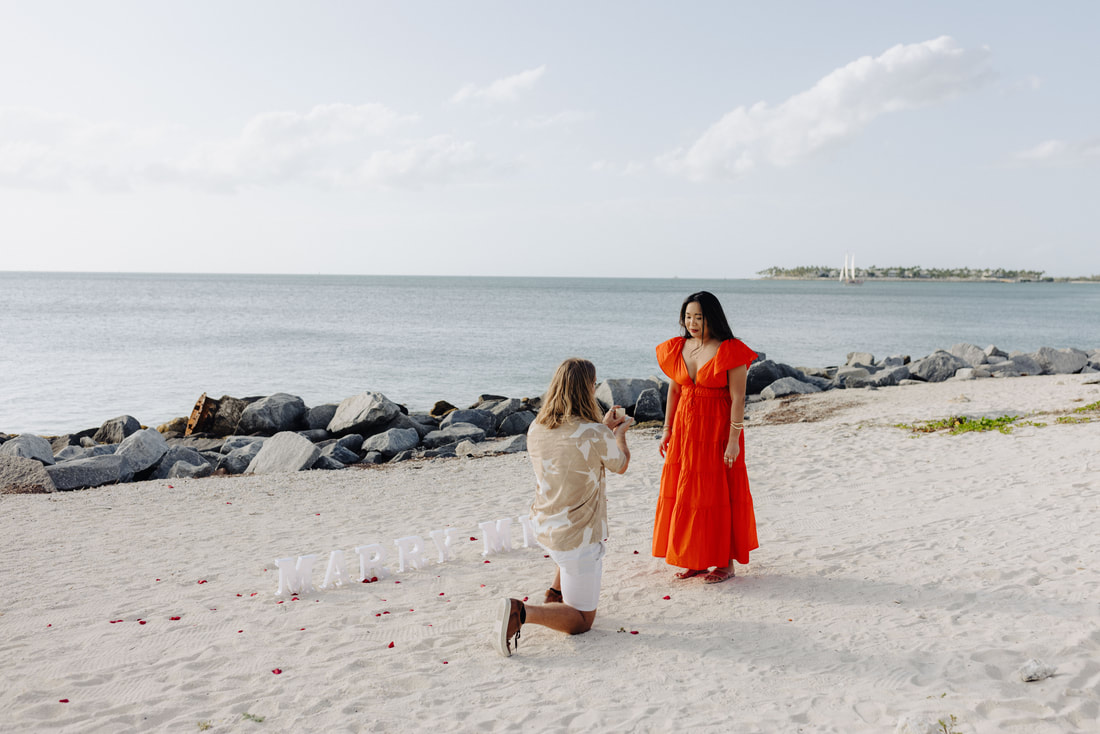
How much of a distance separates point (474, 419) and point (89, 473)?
6.98m

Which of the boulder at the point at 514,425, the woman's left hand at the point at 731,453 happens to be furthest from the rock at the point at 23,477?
the woman's left hand at the point at 731,453

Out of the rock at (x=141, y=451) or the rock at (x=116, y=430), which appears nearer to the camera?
the rock at (x=141, y=451)

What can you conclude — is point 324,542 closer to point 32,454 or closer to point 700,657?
point 700,657

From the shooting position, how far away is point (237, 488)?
9.96 metres

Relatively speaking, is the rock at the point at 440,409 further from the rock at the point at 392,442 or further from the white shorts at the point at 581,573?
the white shorts at the point at 581,573

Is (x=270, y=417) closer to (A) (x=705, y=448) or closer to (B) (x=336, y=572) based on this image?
(B) (x=336, y=572)

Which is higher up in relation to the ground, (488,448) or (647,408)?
(647,408)

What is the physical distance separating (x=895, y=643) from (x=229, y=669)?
4.02 metres

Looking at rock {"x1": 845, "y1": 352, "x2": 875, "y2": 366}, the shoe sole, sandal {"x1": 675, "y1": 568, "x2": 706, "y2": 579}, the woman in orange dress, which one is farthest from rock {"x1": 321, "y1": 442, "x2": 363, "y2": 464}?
rock {"x1": 845, "y1": 352, "x2": 875, "y2": 366}

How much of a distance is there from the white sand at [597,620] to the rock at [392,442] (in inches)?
149

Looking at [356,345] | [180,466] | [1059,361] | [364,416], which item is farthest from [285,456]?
[356,345]

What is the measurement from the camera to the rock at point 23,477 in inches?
383

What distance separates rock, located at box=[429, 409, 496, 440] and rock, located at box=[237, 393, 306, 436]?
3130mm

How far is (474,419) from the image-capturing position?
15500 millimetres
